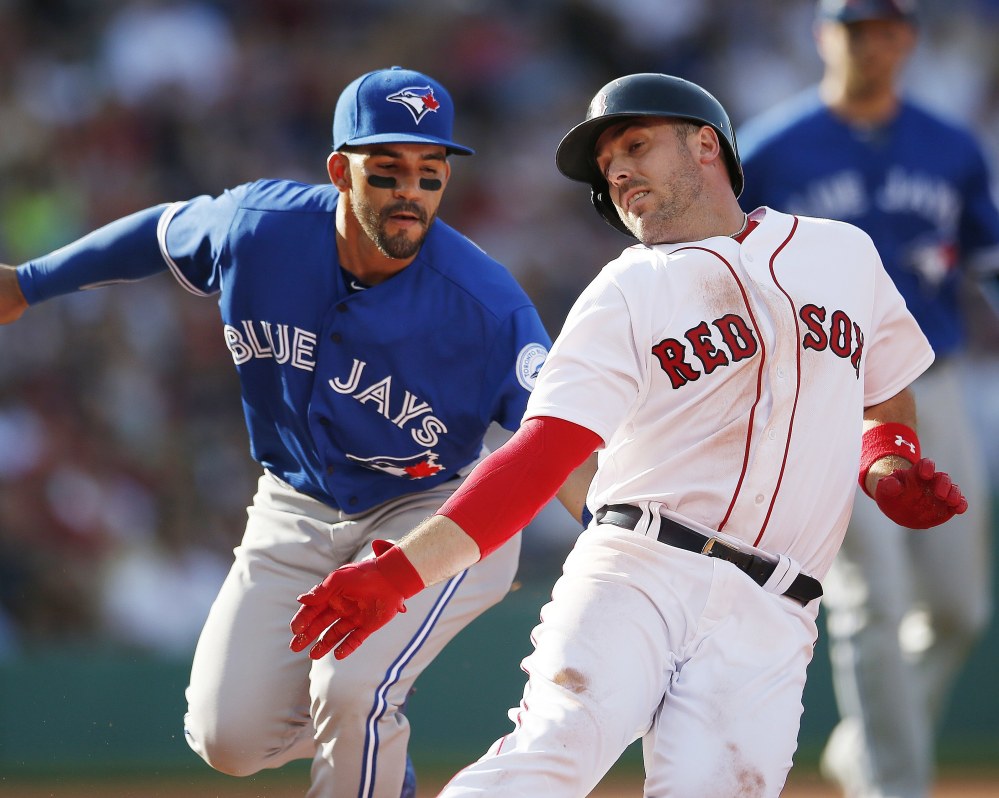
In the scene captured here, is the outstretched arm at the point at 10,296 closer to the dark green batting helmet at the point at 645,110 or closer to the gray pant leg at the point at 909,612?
the dark green batting helmet at the point at 645,110

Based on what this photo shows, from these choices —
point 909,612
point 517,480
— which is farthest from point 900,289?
point 517,480

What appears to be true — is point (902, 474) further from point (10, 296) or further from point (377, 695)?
point (10, 296)

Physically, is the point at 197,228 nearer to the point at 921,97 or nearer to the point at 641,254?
the point at 641,254

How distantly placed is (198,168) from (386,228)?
225 inches

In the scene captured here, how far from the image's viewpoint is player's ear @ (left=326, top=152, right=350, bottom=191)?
14.3ft

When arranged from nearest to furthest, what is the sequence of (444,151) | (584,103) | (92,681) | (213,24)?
(444,151), (92,681), (213,24), (584,103)

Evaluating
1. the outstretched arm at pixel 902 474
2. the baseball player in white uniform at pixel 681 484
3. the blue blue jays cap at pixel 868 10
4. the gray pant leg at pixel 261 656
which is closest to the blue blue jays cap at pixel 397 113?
the baseball player in white uniform at pixel 681 484

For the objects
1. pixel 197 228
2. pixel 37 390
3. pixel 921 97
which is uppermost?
pixel 921 97

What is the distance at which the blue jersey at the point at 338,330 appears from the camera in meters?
4.18

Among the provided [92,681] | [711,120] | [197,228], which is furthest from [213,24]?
[711,120]

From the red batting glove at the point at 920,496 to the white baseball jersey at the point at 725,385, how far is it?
11 cm

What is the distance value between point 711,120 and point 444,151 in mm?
997

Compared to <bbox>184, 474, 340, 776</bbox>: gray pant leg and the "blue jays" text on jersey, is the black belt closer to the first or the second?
the "blue jays" text on jersey

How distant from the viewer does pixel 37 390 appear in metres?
8.66
